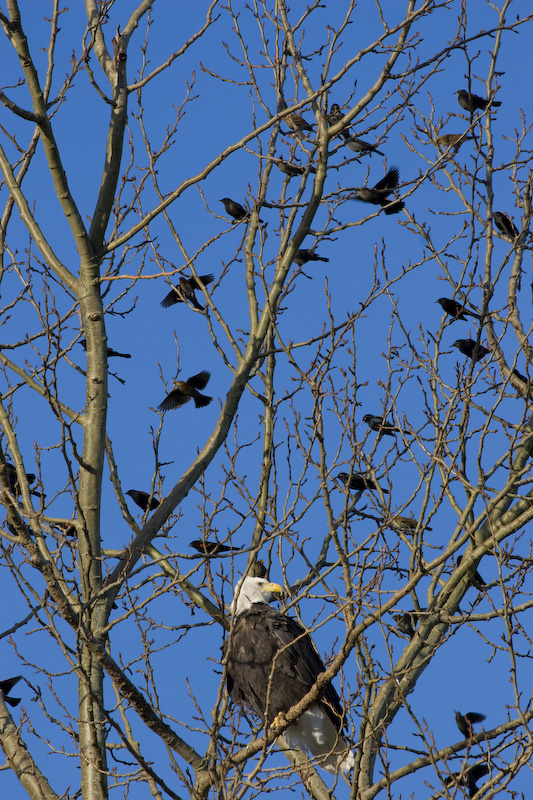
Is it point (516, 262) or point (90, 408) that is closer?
point (90, 408)

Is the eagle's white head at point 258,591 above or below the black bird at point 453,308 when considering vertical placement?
below

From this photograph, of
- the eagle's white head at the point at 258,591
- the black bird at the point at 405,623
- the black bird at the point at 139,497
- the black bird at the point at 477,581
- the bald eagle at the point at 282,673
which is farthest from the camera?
the black bird at the point at 139,497

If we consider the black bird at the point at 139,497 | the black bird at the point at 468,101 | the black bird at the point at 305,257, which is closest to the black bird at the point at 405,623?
the black bird at the point at 139,497

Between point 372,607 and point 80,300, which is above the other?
point 80,300

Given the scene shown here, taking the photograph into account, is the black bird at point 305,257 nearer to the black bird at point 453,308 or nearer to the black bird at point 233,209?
the black bird at point 453,308

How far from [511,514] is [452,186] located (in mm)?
3073

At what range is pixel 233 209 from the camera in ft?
29.1

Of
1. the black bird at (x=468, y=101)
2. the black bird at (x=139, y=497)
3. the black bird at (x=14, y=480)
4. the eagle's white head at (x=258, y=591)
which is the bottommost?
Answer: the eagle's white head at (x=258, y=591)

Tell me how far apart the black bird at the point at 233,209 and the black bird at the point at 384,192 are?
2.00 meters

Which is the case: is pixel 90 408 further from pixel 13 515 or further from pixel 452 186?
pixel 452 186

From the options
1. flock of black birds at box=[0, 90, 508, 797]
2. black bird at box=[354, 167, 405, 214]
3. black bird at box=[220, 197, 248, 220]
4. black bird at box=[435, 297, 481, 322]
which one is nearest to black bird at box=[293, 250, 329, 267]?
flock of black birds at box=[0, 90, 508, 797]

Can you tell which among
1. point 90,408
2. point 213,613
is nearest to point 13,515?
point 90,408

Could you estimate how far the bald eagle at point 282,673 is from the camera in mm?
5816

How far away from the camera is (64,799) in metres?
4.73
